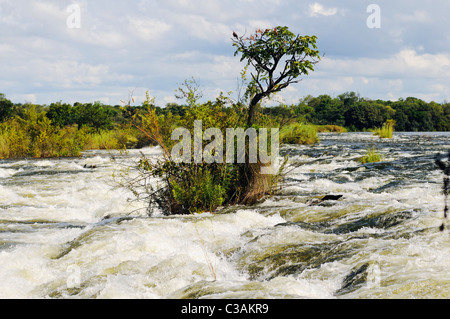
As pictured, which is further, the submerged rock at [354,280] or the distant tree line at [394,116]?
the distant tree line at [394,116]

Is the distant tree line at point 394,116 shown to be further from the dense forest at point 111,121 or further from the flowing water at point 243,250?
the flowing water at point 243,250

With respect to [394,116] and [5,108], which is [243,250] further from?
[394,116]

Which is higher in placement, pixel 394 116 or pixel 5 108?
pixel 394 116

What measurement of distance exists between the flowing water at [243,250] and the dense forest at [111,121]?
179cm

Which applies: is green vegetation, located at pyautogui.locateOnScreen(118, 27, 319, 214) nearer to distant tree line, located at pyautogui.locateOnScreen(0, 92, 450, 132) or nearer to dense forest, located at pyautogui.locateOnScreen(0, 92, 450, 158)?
dense forest, located at pyautogui.locateOnScreen(0, 92, 450, 158)

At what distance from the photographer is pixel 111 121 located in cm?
3616

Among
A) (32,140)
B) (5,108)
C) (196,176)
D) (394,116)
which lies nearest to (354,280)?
(196,176)

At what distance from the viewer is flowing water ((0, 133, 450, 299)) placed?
3617 mm

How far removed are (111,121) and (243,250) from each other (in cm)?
3322

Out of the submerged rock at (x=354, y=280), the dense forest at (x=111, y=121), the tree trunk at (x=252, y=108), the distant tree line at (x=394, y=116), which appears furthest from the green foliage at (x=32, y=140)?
the distant tree line at (x=394, y=116)

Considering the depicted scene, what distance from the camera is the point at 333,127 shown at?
200 ft

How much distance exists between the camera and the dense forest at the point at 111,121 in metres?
8.37
